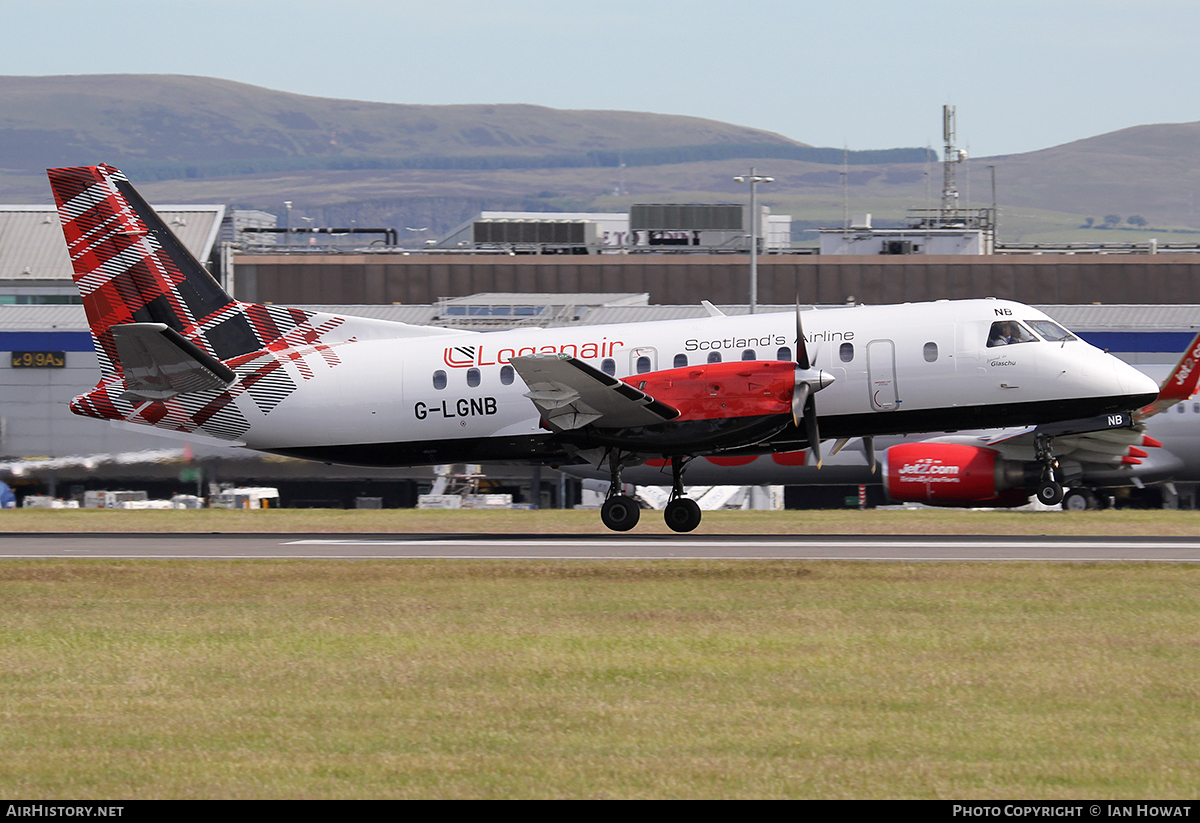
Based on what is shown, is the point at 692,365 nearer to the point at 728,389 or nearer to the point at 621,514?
the point at 728,389

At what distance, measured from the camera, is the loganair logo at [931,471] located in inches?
1624

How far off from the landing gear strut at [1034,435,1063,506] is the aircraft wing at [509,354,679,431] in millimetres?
10948

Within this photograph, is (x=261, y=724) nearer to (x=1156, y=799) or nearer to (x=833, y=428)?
(x=1156, y=799)

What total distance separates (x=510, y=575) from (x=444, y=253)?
69471mm

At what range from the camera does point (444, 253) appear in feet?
294

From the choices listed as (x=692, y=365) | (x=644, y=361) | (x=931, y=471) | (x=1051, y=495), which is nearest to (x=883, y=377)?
(x=692, y=365)

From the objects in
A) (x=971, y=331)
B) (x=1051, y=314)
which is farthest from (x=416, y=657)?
(x=1051, y=314)

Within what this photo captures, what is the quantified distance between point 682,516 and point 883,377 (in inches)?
221

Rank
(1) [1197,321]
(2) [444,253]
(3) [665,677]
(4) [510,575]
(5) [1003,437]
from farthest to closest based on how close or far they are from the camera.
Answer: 1. (2) [444,253]
2. (1) [1197,321]
3. (5) [1003,437]
4. (4) [510,575]
5. (3) [665,677]

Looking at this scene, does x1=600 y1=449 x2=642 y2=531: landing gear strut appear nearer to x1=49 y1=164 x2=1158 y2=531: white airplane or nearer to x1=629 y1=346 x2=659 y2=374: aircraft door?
x1=49 y1=164 x2=1158 y2=531: white airplane

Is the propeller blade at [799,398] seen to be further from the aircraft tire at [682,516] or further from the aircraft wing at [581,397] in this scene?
the aircraft tire at [682,516]

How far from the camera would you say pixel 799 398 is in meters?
26.3

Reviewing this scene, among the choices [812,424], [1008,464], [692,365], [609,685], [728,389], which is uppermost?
[692,365]

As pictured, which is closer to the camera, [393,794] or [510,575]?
[393,794]
